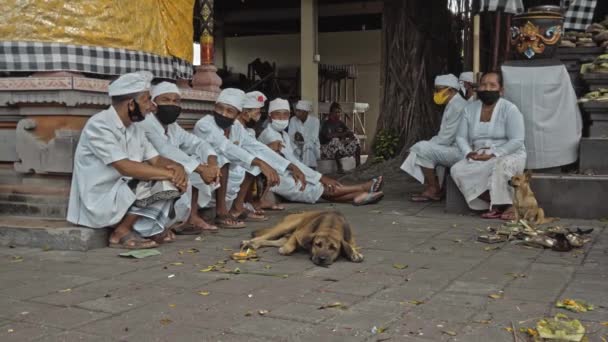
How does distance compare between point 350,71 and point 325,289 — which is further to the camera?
point 350,71

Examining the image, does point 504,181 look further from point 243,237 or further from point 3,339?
point 3,339

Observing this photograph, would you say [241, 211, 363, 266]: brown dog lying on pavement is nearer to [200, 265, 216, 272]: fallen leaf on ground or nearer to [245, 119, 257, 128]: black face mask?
[200, 265, 216, 272]: fallen leaf on ground

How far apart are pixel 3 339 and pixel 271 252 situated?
2.33 m

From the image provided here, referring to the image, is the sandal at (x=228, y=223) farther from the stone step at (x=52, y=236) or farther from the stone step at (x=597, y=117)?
the stone step at (x=597, y=117)

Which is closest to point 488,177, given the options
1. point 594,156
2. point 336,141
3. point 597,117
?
point 594,156

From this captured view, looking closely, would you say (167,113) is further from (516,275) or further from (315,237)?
(516,275)

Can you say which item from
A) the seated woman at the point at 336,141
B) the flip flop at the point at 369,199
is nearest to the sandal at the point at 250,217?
the flip flop at the point at 369,199

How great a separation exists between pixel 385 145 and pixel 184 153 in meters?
5.87

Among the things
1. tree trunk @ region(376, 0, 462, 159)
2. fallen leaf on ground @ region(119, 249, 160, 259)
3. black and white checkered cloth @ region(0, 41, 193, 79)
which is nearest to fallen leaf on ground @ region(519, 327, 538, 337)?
fallen leaf on ground @ region(119, 249, 160, 259)

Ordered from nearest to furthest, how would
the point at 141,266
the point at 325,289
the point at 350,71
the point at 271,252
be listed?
the point at 325,289 < the point at 141,266 < the point at 271,252 < the point at 350,71

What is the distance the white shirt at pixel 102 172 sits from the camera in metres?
5.37

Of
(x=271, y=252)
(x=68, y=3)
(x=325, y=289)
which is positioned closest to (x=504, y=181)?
(x=271, y=252)

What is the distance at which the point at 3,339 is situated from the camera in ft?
10.8

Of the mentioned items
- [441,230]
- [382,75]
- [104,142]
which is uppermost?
[382,75]
